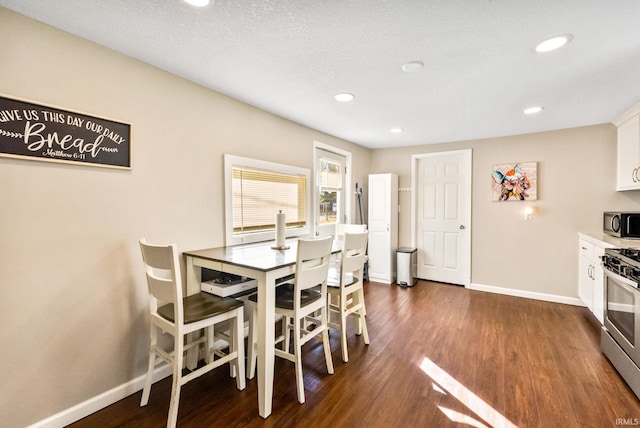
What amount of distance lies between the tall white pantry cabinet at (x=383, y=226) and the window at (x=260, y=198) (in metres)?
1.54

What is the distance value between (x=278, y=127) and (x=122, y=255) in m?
2.00

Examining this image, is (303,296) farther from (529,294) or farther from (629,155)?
(629,155)

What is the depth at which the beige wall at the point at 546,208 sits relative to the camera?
3.63 meters

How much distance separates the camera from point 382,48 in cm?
185

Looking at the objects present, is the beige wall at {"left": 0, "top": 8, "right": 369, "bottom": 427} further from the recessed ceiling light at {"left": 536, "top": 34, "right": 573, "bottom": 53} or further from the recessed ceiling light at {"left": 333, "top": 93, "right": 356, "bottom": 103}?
the recessed ceiling light at {"left": 536, "top": 34, "right": 573, "bottom": 53}

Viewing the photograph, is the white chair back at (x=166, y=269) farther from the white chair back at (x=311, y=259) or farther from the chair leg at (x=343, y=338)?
the chair leg at (x=343, y=338)

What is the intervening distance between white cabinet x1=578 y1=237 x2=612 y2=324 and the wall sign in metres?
4.14

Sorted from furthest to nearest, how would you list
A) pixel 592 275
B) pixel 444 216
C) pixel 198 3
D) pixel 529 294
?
pixel 444 216, pixel 529 294, pixel 592 275, pixel 198 3

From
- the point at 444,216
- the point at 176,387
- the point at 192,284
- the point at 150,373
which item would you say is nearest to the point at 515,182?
the point at 444,216

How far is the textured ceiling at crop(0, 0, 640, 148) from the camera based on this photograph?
1485mm

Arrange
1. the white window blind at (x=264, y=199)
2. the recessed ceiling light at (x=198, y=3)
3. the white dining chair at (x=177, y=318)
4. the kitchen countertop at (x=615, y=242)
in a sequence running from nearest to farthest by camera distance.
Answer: the recessed ceiling light at (x=198, y=3), the white dining chair at (x=177, y=318), the kitchen countertop at (x=615, y=242), the white window blind at (x=264, y=199)

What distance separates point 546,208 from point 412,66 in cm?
317

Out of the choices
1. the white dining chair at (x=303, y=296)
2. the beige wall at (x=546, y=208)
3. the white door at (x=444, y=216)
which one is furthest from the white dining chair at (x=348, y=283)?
the beige wall at (x=546, y=208)

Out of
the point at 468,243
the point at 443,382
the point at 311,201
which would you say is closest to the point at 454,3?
the point at 443,382
